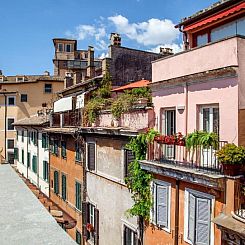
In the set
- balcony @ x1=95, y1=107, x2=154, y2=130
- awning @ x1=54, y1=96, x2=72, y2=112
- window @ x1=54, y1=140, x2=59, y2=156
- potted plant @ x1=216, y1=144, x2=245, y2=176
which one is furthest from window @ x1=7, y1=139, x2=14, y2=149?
potted plant @ x1=216, y1=144, x2=245, y2=176

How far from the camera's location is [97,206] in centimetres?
1922

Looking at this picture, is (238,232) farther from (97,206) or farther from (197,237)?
(97,206)

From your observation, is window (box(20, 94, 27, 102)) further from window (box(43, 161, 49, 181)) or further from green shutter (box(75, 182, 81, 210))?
green shutter (box(75, 182, 81, 210))

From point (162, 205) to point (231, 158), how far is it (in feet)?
13.8

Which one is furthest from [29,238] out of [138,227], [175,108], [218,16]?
[218,16]

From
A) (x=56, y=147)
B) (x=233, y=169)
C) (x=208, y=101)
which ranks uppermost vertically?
(x=208, y=101)

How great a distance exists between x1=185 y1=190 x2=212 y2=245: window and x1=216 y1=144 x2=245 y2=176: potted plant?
132cm

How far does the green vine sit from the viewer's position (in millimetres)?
13727

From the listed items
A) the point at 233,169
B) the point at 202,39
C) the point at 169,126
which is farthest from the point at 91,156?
the point at 233,169

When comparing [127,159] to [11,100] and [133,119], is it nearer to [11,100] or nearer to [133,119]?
[133,119]

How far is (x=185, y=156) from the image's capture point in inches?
461

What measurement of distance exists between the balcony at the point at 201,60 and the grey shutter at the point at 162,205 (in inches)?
156

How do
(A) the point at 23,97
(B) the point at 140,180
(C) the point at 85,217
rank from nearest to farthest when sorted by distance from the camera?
1. (B) the point at 140,180
2. (C) the point at 85,217
3. (A) the point at 23,97

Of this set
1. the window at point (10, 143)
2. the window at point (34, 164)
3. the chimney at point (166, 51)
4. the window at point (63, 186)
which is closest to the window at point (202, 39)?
the chimney at point (166, 51)
